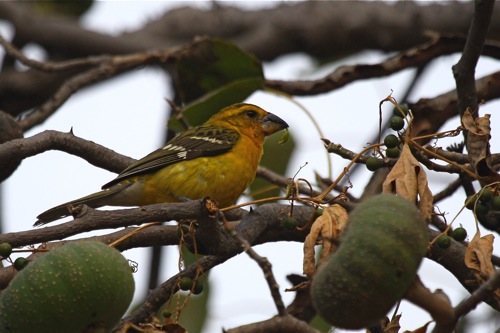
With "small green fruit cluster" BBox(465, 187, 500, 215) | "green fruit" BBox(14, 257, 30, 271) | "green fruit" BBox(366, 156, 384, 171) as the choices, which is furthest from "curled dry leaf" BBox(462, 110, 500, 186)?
"green fruit" BBox(14, 257, 30, 271)

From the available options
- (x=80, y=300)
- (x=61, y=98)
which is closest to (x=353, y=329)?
(x=80, y=300)

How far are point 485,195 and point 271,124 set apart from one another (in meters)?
3.34

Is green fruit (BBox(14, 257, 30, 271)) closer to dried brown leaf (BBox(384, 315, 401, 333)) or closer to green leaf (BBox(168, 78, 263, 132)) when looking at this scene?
dried brown leaf (BBox(384, 315, 401, 333))

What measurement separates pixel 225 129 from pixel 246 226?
2.72 meters

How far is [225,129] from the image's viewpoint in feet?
21.8

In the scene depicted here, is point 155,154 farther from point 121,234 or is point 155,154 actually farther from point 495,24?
point 495,24

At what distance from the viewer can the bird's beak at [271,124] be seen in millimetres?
6715

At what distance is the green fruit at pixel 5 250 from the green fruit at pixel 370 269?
3.97 feet

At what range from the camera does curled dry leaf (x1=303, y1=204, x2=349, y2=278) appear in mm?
3133

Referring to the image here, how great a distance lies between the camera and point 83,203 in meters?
5.60

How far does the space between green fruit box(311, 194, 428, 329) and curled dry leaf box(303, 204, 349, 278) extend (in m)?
0.39

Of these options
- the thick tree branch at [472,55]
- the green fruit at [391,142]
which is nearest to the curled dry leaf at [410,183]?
the green fruit at [391,142]

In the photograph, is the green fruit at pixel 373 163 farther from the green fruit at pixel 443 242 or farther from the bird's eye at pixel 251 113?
the bird's eye at pixel 251 113

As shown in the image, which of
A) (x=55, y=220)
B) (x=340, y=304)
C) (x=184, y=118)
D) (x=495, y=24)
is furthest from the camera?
(x=495, y=24)
